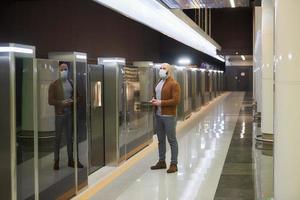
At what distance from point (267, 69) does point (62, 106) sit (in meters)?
5.17

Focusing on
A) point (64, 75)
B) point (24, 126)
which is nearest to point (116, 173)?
point (64, 75)

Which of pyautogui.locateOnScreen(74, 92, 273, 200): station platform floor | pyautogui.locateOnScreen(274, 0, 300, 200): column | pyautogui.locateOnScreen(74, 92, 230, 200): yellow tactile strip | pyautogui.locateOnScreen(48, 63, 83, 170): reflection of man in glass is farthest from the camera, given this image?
pyautogui.locateOnScreen(74, 92, 230, 200): yellow tactile strip

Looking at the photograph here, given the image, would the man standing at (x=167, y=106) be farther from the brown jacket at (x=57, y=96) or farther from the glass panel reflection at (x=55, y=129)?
the brown jacket at (x=57, y=96)

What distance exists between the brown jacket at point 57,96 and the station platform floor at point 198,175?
3.66ft

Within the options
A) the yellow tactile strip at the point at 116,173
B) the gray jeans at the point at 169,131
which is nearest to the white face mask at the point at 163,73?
the gray jeans at the point at 169,131

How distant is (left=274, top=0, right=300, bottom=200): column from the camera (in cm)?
450

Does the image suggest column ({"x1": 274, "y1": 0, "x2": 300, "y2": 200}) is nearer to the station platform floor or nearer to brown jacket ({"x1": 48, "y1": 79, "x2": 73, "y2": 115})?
the station platform floor

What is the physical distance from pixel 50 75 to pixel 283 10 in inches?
97.3

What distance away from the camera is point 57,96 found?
5234 mm

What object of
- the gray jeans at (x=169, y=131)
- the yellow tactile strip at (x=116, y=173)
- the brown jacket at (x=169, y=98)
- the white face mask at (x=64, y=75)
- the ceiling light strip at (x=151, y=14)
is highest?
the ceiling light strip at (x=151, y=14)

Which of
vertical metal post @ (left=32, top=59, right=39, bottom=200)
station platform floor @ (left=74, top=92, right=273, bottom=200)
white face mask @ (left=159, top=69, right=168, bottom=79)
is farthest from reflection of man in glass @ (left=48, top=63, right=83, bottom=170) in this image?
white face mask @ (left=159, top=69, right=168, bottom=79)

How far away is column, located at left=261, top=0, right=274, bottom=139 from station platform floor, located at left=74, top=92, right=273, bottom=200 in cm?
44

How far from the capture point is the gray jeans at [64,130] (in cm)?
527

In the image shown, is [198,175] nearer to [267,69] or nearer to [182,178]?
[182,178]
